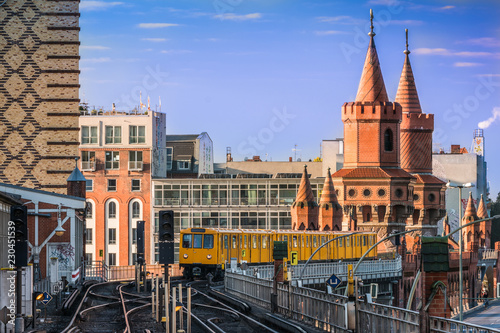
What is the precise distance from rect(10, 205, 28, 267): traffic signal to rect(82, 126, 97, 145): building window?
258ft

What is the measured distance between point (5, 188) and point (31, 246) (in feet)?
11.1

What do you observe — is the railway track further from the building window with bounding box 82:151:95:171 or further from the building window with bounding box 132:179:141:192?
the building window with bounding box 82:151:95:171

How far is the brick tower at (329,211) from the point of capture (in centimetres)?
9519

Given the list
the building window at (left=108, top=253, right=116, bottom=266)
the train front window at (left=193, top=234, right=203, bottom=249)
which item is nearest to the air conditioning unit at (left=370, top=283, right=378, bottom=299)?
the train front window at (left=193, top=234, right=203, bottom=249)

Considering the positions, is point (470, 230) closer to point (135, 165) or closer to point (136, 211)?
point (136, 211)

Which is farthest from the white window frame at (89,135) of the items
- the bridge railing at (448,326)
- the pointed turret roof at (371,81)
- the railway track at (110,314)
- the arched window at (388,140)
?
the bridge railing at (448,326)

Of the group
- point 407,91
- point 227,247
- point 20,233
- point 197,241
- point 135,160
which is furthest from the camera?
point 407,91

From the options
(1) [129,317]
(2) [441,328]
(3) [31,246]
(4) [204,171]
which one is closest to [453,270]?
(4) [204,171]

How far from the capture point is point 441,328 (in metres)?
22.2

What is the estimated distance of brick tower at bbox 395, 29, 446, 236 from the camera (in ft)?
Answer: 376

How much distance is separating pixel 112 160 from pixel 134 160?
2.26 m

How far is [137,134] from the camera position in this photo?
104 metres

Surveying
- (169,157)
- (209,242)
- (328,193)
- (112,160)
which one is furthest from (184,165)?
(209,242)

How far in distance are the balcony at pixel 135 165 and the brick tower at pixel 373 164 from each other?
2022cm
